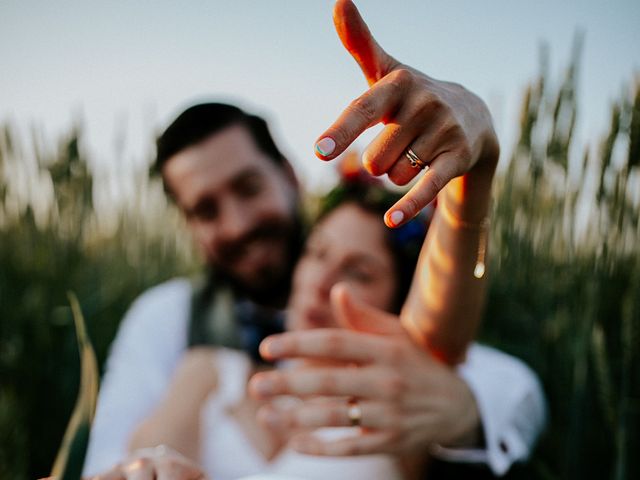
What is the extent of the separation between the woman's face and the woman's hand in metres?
0.67

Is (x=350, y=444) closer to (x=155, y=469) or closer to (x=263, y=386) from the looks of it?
(x=263, y=386)

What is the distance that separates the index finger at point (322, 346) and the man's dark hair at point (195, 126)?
0.87m

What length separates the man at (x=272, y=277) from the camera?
0.34 m


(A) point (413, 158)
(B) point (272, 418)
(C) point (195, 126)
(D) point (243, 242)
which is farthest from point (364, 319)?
(C) point (195, 126)

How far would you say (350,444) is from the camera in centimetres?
61

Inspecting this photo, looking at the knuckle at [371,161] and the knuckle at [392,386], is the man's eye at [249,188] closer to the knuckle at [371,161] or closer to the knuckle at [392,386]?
the knuckle at [392,386]

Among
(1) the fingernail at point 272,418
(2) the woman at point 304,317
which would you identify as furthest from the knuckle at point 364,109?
(2) the woman at point 304,317

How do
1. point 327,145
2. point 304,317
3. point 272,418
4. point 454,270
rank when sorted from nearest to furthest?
1. point 327,145
2. point 454,270
3. point 272,418
4. point 304,317

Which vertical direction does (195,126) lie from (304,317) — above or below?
above

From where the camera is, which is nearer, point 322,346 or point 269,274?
point 322,346

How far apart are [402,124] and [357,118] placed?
0.04 meters

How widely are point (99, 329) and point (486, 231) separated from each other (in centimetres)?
102

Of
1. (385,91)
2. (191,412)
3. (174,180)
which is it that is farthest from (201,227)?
(385,91)

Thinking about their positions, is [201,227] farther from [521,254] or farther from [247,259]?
[521,254]
